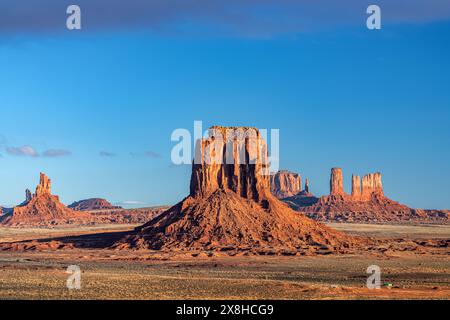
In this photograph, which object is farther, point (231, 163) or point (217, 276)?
point (231, 163)

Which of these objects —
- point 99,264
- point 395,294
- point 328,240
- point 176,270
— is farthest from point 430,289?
point 328,240

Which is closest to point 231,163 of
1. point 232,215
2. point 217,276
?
point 232,215

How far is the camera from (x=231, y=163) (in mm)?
112000

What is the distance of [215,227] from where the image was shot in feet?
348

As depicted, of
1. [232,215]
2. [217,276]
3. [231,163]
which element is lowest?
[217,276]

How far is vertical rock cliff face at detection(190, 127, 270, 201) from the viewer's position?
362 feet

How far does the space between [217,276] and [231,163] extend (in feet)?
144

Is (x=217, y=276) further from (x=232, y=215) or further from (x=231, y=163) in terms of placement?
(x=231, y=163)

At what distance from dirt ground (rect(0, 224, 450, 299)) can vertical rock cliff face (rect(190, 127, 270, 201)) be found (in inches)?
693

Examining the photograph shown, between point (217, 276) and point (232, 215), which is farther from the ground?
point (232, 215)

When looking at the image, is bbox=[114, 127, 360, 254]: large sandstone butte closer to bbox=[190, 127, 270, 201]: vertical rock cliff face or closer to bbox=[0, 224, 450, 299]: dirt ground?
bbox=[190, 127, 270, 201]: vertical rock cliff face

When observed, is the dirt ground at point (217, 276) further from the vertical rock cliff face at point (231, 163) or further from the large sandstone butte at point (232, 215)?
the vertical rock cliff face at point (231, 163)

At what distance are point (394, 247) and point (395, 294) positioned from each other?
60.7 meters

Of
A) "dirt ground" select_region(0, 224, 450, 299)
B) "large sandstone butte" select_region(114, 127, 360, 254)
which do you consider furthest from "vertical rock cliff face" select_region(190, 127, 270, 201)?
"dirt ground" select_region(0, 224, 450, 299)
